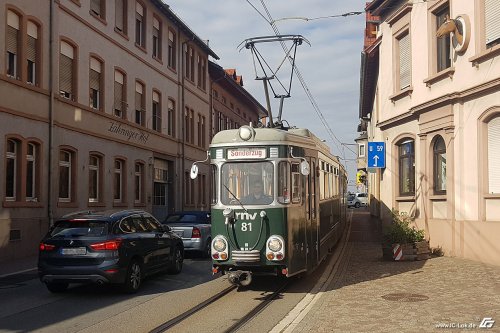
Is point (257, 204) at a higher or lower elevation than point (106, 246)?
higher

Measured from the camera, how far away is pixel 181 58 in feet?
→ 107

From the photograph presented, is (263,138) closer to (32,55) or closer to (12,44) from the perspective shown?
(12,44)

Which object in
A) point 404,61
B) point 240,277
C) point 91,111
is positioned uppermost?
point 404,61

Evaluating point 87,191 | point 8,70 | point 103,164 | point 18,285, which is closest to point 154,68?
point 103,164

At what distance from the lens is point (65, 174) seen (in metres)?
20.5

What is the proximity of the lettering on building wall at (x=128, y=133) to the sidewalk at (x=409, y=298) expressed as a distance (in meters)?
12.6

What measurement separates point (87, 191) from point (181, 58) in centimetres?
1327

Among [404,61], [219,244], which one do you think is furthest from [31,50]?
[404,61]

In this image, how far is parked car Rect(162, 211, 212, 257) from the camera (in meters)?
16.6

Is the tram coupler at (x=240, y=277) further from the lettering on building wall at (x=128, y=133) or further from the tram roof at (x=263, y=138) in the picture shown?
the lettering on building wall at (x=128, y=133)

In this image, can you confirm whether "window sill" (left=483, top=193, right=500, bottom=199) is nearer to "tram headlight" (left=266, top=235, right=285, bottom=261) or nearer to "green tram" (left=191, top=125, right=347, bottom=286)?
"green tram" (left=191, top=125, right=347, bottom=286)

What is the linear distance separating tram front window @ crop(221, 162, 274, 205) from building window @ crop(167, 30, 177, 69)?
2144 cm

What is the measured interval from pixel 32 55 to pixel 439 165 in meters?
13.3

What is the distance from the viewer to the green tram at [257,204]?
10289mm
